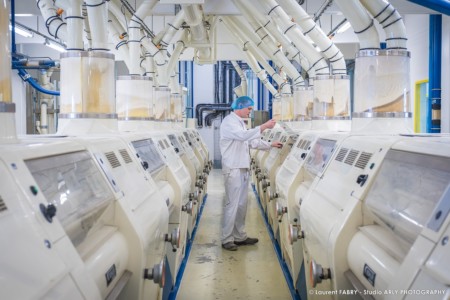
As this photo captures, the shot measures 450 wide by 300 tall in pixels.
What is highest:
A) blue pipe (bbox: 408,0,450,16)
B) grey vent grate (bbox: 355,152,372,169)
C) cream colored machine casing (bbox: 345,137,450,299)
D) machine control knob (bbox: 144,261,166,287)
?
blue pipe (bbox: 408,0,450,16)

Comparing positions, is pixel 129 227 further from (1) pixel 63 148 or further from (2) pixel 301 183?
(2) pixel 301 183

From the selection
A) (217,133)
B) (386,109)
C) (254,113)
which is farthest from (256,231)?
(217,133)

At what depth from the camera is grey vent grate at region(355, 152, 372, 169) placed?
2184 millimetres

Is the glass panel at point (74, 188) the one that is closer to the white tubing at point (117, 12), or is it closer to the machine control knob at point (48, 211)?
the machine control knob at point (48, 211)

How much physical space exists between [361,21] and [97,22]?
77.7 inches

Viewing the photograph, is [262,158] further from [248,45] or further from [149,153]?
[149,153]

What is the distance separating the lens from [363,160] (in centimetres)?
223

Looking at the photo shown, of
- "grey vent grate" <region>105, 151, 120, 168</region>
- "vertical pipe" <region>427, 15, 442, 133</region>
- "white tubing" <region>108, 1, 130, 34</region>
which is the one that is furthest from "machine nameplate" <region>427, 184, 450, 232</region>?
"vertical pipe" <region>427, 15, 442, 133</region>

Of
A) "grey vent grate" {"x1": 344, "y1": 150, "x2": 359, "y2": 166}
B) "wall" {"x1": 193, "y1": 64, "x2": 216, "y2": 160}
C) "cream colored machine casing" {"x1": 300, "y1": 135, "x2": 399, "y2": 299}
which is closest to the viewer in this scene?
"cream colored machine casing" {"x1": 300, "y1": 135, "x2": 399, "y2": 299}

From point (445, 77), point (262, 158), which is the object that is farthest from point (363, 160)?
point (445, 77)

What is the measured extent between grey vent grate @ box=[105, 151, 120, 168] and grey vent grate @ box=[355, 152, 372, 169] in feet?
4.25

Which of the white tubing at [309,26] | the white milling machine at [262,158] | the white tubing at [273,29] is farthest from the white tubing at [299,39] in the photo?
the white milling machine at [262,158]

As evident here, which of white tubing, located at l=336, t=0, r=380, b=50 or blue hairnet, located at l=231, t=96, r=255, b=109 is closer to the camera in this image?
white tubing, located at l=336, t=0, r=380, b=50

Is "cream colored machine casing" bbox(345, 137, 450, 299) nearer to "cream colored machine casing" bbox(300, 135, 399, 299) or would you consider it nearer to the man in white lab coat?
"cream colored machine casing" bbox(300, 135, 399, 299)
